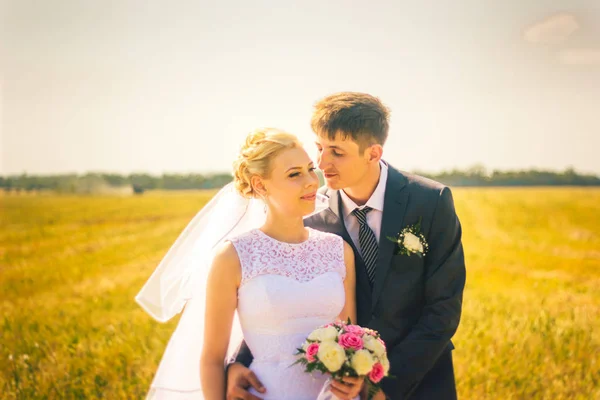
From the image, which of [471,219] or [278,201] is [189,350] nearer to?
[278,201]

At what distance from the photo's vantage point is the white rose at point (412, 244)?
4523 mm

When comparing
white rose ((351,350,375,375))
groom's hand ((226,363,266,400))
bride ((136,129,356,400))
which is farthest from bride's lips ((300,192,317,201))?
groom's hand ((226,363,266,400))

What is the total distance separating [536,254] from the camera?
810 inches

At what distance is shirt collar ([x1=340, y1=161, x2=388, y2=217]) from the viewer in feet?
16.0

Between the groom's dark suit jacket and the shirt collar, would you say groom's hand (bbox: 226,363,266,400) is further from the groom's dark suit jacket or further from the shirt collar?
the shirt collar


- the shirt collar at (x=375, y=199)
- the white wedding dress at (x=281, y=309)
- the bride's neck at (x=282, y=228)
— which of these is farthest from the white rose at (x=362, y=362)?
the shirt collar at (x=375, y=199)

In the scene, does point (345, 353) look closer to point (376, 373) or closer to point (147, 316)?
point (376, 373)

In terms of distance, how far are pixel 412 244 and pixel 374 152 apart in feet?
2.62

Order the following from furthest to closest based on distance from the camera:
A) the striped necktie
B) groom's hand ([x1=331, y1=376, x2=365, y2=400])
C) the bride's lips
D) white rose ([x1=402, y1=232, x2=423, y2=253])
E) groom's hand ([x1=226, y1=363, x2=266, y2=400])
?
the striped necktie
white rose ([x1=402, y1=232, x2=423, y2=253])
the bride's lips
groom's hand ([x1=226, y1=363, x2=266, y2=400])
groom's hand ([x1=331, y1=376, x2=365, y2=400])

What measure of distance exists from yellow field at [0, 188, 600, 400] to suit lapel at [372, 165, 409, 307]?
3494 millimetres

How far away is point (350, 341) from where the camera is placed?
3547 mm

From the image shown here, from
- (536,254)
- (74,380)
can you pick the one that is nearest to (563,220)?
(536,254)

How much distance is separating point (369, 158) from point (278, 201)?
101cm

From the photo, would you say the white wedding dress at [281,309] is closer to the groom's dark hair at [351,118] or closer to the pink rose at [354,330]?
the pink rose at [354,330]
